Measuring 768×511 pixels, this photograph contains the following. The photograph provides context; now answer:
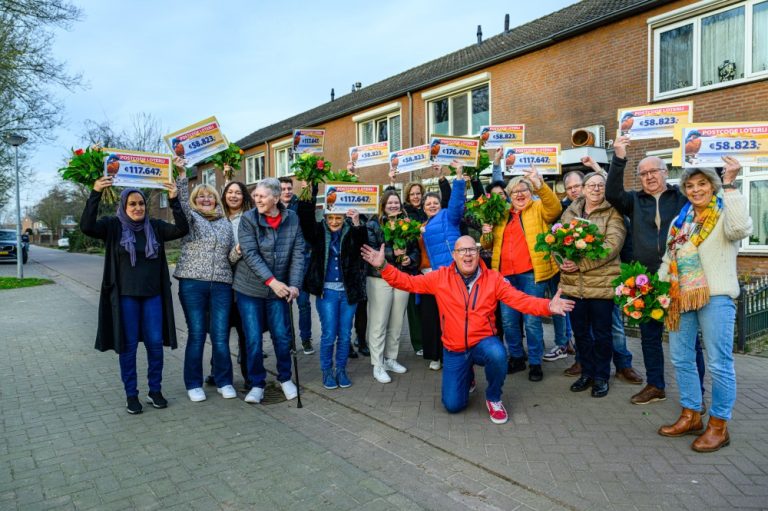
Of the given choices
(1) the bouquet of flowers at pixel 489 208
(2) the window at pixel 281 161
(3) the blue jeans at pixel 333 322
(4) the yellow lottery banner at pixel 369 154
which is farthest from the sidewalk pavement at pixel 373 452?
(2) the window at pixel 281 161

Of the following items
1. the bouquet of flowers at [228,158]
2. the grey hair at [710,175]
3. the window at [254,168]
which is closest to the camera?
the grey hair at [710,175]

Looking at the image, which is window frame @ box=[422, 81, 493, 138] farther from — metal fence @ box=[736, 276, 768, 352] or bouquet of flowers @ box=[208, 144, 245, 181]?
bouquet of flowers @ box=[208, 144, 245, 181]

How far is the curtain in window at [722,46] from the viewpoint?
10805 mm

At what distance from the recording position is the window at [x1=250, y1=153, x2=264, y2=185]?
3008 centimetres

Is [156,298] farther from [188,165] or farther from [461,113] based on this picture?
[461,113]

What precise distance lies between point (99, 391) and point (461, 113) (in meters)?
14.5

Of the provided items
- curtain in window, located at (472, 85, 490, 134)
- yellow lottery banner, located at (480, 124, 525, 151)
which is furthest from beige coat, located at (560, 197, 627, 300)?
curtain in window, located at (472, 85, 490, 134)

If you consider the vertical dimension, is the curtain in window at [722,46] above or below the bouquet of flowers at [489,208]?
above

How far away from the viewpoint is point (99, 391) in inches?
215

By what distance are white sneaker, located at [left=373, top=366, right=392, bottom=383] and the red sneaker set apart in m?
1.40

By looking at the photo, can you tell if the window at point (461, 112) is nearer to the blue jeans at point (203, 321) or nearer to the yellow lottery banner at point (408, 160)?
the yellow lottery banner at point (408, 160)

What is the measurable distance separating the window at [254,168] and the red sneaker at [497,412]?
27.3 meters

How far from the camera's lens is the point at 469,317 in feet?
15.0

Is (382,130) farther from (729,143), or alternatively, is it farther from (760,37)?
(729,143)
